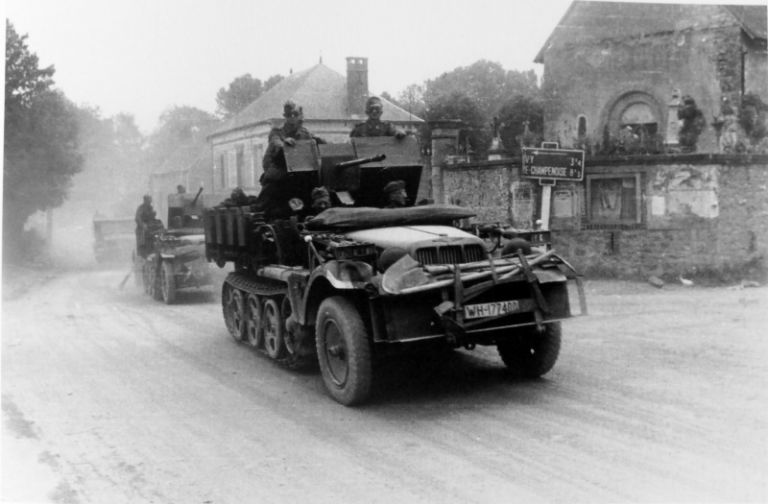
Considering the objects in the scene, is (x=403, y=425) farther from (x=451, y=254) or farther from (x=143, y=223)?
(x=143, y=223)

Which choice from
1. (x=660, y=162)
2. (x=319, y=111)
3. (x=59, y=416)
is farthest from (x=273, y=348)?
(x=319, y=111)

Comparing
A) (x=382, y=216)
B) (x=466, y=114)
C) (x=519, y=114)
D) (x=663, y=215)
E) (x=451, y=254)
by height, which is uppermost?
(x=519, y=114)

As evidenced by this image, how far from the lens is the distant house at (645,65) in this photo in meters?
24.7

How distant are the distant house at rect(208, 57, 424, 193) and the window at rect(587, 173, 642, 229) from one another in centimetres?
367

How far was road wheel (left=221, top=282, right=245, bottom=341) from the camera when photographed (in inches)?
431

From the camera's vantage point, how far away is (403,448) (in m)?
6.12

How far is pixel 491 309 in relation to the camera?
23.5 feet

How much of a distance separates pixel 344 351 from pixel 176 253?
351 inches

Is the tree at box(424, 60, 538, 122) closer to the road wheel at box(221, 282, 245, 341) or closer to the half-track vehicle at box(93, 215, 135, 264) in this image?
the half-track vehicle at box(93, 215, 135, 264)

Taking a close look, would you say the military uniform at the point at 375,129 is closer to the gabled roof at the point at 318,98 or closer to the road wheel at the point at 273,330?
the road wheel at the point at 273,330

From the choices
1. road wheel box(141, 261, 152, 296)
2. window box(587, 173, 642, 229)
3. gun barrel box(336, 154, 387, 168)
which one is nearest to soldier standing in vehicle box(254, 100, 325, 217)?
gun barrel box(336, 154, 387, 168)

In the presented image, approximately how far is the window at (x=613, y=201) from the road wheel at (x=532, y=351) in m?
7.73

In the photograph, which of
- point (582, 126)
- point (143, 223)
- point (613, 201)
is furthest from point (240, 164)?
point (613, 201)

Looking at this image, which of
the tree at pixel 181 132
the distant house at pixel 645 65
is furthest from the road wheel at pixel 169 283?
the tree at pixel 181 132
